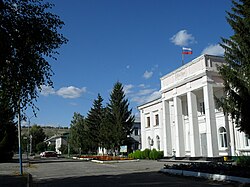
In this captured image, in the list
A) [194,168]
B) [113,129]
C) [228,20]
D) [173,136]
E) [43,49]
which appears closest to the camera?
[43,49]

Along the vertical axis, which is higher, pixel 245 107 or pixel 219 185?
pixel 245 107

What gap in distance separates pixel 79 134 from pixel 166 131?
2440 centimetres

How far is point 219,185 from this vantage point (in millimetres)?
12648

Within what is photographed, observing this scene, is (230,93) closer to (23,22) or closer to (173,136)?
(23,22)

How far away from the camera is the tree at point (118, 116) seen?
156 ft

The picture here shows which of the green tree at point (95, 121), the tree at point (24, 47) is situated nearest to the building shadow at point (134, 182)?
the tree at point (24, 47)

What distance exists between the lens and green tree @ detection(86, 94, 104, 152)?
5706cm

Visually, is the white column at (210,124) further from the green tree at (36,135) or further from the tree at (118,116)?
the green tree at (36,135)

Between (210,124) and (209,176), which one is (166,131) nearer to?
(210,124)

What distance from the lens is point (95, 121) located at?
5941 cm

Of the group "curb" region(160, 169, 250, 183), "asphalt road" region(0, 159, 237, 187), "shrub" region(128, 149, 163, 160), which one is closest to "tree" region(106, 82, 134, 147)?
"shrub" region(128, 149, 163, 160)

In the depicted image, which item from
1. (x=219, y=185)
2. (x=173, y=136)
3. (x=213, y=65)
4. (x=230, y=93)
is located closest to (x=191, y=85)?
(x=213, y=65)

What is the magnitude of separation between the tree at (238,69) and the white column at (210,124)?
873 centimetres

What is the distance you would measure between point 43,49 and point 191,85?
24.2 meters
